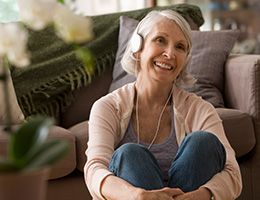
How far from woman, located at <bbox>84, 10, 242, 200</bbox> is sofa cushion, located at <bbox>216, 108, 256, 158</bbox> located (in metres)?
0.39

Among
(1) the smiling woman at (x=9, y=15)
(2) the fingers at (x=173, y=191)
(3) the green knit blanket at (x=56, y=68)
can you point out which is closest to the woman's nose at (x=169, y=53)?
(2) the fingers at (x=173, y=191)

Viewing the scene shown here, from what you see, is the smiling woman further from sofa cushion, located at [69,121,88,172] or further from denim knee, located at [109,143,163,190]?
denim knee, located at [109,143,163,190]

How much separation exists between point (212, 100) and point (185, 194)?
35.8 inches

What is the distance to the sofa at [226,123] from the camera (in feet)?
6.72

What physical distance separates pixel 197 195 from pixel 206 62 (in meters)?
0.99

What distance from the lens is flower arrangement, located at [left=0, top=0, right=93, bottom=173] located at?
26.9 inches

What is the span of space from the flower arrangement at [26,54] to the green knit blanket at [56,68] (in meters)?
1.63

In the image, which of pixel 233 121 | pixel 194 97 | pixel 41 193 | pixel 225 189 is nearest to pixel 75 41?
pixel 41 193

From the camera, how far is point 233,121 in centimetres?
216

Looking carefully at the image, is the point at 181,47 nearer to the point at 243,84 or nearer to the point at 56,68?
the point at 243,84

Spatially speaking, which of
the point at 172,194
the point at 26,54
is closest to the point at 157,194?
the point at 172,194

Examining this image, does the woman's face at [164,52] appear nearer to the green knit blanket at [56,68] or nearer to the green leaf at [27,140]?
the green knit blanket at [56,68]

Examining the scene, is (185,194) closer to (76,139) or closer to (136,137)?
(136,137)

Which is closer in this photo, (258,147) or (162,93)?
(162,93)
